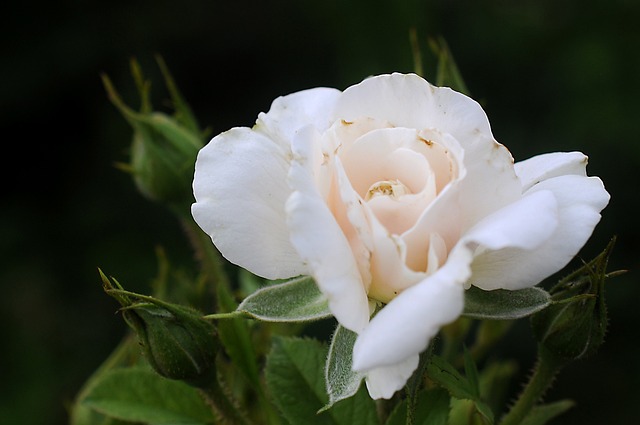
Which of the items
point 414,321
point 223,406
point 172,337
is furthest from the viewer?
point 223,406

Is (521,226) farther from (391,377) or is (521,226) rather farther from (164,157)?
(164,157)

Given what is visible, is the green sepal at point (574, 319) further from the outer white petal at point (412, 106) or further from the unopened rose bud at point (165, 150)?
the unopened rose bud at point (165, 150)

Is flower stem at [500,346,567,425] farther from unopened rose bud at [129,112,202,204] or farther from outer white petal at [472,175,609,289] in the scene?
unopened rose bud at [129,112,202,204]

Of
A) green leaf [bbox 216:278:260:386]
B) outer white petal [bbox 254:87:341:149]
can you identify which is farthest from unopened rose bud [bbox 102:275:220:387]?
outer white petal [bbox 254:87:341:149]

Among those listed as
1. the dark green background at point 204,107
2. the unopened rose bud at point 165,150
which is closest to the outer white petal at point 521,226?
the unopened rose bud at point 165,150

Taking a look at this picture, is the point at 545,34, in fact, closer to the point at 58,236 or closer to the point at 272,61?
the point at 272,61

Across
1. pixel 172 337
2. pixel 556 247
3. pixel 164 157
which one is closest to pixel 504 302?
pixel 556 247

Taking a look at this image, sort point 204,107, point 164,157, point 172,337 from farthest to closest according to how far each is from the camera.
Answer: point 204,107 < point 164,157 < point 172,337

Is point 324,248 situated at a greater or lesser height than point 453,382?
greater

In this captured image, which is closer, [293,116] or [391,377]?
[391,377]
